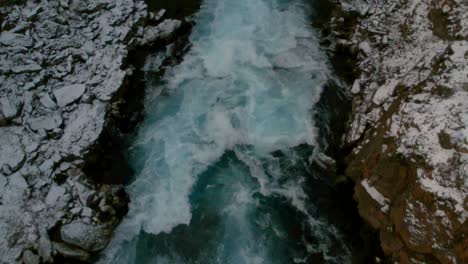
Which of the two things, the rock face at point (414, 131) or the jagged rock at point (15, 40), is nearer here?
the rock face at point (414, 131)

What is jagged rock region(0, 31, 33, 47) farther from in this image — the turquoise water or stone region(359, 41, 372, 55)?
stone region(359, 41, 372, 55)

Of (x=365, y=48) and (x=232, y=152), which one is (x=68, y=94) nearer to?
(x=232, y=152)

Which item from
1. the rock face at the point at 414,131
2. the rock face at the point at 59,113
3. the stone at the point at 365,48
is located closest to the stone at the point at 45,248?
the rock face at the point at 59,113

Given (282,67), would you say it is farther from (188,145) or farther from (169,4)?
(169,4)

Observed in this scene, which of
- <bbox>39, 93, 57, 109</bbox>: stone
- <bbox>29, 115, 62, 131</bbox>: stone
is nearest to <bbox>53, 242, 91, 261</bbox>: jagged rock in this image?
<bbox>29, 115, 62, 131</bbox>: stone

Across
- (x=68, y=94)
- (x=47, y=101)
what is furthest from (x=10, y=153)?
(x=68, y=94)

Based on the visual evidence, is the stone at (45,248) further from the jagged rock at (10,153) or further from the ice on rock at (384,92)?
the ice on rock at (384,92)

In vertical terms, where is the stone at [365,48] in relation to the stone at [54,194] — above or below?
above
